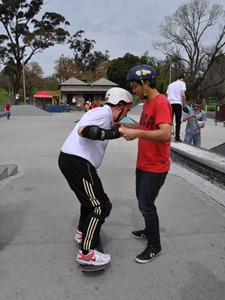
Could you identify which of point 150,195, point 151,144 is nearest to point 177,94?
point 151,144

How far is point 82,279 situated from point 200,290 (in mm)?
970

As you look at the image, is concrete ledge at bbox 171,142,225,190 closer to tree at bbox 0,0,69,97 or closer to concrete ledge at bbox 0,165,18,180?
concrete ledge at bbox 0,165,18,180

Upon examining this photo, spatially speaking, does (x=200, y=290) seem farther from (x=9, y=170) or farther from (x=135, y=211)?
(x=9, y=170)

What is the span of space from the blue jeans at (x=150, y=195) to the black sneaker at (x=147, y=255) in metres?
0.05

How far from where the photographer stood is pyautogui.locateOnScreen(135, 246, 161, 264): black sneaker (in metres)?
2.67

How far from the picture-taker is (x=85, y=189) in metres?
2.45

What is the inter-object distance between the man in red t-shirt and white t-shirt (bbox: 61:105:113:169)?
173 mm

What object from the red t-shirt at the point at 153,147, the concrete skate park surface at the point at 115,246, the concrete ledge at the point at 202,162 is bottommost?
the concrete skate park surface at the point at 115,246

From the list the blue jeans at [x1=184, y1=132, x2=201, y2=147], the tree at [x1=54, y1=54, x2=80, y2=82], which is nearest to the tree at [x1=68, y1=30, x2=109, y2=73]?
the tree at [x1=54, y1=54, x2=80, y2=82]

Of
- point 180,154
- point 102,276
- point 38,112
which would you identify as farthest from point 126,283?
point 38,112

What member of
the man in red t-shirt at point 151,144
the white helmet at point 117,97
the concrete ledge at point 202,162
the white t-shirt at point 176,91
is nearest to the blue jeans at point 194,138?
the concrete ledge at point 202,162

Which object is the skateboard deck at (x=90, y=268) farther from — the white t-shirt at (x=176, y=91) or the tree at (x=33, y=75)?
the tree at (x=33, y=75)

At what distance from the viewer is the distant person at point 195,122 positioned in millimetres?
7309

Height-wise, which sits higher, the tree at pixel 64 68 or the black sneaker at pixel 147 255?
the tree at pixel 64 68
